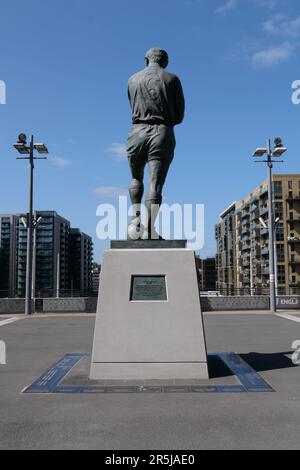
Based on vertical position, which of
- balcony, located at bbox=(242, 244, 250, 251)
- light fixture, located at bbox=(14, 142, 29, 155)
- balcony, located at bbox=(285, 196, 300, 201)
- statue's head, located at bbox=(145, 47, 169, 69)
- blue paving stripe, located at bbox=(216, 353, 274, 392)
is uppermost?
balcony, located at bbox=(285, 196, 300, 201)

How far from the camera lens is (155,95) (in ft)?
24.5

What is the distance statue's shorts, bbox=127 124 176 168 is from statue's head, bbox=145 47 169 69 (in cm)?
119

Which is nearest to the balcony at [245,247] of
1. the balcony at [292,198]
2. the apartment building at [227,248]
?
the apartment building at [227,248]

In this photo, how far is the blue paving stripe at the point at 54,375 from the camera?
6.00 metres

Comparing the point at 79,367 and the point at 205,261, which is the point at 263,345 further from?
the point at 205,261

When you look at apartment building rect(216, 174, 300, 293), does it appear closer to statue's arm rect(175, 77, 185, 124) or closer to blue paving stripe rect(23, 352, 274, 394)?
statue's arm rect(175, 77, 185, 124)

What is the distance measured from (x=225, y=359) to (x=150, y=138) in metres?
4.16

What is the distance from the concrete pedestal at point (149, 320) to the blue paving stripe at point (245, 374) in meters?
0.62

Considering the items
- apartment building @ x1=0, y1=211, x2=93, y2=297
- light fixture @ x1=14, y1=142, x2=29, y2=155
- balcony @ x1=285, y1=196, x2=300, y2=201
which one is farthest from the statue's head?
apartment building @ x1=0, y1=211, x2=93, y2=297

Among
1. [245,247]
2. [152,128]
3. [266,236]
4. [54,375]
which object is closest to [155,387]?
[54,375]

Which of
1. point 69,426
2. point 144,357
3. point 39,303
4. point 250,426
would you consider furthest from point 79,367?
point 39,303

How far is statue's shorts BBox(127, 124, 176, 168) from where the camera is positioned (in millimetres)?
7520

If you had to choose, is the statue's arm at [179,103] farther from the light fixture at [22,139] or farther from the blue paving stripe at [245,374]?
the light fixture at [22,139]

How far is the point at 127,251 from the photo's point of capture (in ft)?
22.5
